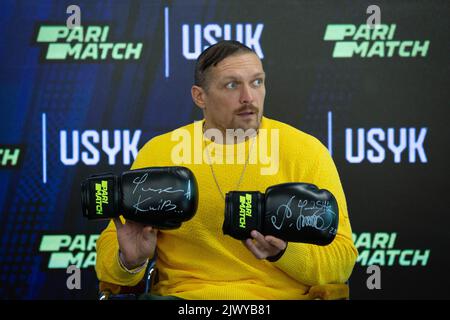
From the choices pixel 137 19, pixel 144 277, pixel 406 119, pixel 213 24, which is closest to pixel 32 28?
pixel 137 19

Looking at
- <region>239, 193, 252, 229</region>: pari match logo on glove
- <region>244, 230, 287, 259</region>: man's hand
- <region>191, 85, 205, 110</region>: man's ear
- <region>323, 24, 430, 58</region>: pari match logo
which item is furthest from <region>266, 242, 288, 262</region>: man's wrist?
<region>323, 24, 430, 58</region>: pari match logo

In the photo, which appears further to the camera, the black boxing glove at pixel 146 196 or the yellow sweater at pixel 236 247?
the yellow sweater at pixel 236 247

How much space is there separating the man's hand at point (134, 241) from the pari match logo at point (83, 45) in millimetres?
1434

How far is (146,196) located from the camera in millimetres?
2715

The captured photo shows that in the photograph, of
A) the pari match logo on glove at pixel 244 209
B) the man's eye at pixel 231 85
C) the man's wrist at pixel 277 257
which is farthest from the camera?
the man's eye at pixel 231 85

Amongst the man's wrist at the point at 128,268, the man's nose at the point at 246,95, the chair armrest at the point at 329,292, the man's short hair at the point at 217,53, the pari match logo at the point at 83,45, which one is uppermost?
the pari match logo at the point at 83,45

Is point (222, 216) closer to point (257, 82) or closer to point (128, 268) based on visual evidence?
point (128, 268)

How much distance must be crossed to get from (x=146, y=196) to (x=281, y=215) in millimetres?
432

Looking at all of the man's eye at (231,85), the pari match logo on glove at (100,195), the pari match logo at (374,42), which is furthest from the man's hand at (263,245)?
the pari match logo at (374,42)

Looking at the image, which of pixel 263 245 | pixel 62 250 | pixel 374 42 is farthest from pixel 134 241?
pixel 374 42

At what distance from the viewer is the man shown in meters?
2.84

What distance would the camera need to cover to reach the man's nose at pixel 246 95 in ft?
9.68

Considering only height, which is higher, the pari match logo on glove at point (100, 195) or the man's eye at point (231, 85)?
the man's eye at point (231, 85)

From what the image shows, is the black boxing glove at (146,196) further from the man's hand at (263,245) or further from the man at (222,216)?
the man's hand at (263,245)
